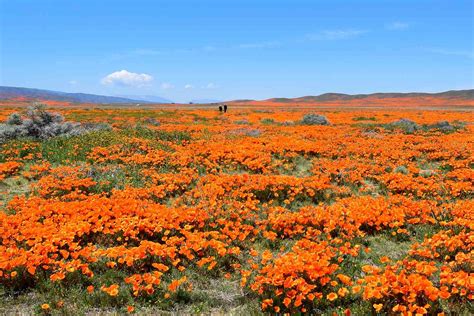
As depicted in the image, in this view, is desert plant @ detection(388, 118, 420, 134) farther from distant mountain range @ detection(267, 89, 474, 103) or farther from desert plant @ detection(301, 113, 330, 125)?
distant mountain range @ detection(267, 89, 474, 103)

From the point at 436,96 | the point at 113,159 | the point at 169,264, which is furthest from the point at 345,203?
the point at 436,96

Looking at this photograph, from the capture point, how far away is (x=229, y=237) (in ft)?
→ 26.3

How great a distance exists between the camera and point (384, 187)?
40.0 ft

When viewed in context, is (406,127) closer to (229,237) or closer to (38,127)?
(229,237)

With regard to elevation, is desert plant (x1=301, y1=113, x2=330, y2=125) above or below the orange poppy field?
above

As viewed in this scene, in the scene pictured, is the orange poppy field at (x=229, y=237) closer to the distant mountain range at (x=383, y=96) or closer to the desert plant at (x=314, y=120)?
the desert plant at (x=314, y=120)

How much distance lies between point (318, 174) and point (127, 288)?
893 centimetres

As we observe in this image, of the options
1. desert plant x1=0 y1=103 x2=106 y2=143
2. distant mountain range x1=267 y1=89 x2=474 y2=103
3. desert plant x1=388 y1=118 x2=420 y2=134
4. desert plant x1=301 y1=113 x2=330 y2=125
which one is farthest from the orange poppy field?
distant mountain range x1=267 y1=89 x2=474 y2=103

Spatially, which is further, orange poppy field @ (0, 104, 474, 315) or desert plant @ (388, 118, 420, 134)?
desert plant @ (388, 118, 420, 134)

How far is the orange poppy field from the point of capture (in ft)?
17.9

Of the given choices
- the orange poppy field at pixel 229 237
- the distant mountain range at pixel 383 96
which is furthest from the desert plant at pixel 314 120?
the distant mountain range at pixel 383 96

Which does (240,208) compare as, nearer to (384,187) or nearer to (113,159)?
(384,187)

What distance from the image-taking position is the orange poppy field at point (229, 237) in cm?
545

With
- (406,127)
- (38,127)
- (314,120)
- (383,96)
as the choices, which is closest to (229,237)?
(38,127)
